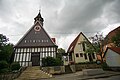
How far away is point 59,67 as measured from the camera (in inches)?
748

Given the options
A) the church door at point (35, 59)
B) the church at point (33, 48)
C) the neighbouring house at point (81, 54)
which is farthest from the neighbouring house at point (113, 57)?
the church door at point (35, 59)

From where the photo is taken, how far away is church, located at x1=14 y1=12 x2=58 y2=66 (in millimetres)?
21103

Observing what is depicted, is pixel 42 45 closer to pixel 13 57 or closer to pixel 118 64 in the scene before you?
pixel 13 57

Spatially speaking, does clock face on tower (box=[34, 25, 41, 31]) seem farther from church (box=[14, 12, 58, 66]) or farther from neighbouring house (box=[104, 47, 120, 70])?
neighbouring house (box=[104, 47, 120, 70])

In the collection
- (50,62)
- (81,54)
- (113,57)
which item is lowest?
(50,62)

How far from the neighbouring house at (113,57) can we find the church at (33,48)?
9.54m

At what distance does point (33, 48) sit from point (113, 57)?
14.0 meters

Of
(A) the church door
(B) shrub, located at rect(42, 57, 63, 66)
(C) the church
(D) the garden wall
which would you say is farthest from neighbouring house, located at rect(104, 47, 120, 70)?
(A) the church door

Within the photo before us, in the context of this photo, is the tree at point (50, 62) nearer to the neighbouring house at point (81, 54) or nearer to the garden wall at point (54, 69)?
the garden wall at point (54, 69)

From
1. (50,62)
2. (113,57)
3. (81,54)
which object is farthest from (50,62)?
(113,57)

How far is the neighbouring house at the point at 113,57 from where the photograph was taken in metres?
18.1

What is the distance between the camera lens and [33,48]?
22.1 m

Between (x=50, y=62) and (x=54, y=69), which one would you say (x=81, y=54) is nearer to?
(x=50, y=62)

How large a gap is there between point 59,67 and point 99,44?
8.85 metres
